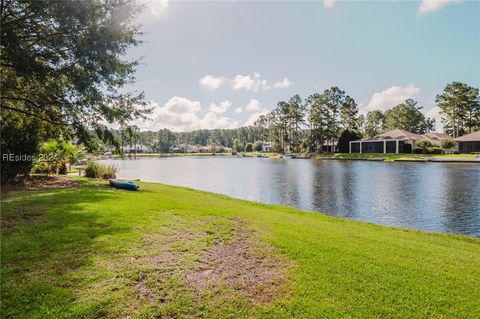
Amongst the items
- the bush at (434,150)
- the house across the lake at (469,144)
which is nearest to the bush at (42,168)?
the bush at (434,150)

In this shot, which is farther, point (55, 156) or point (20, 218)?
point (55, 156)

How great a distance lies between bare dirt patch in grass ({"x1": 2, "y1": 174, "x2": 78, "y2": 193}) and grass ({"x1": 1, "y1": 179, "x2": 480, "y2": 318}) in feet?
12.8

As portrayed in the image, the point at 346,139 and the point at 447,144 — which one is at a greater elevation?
the point at 346,139

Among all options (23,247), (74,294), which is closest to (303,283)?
(74,294)

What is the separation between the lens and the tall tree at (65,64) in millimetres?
10867

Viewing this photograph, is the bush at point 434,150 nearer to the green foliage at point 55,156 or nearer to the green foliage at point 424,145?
the green foliage at point 424,145

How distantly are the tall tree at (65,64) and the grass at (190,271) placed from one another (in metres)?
5.07

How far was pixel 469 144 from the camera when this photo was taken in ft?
224

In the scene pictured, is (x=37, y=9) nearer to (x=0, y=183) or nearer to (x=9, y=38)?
(x=9, y=38)

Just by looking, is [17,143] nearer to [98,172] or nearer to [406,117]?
[98,172]

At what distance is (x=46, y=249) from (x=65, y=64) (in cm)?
918

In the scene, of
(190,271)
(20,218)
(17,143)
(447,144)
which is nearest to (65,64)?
(17,143)

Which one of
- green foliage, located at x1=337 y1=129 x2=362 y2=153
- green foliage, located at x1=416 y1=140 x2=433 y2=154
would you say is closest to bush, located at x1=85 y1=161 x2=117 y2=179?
green foliage, located at x1=416 y1=140 x2=433 y2=154

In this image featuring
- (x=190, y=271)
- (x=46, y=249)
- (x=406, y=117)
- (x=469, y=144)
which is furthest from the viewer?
(x=406, y=117)
